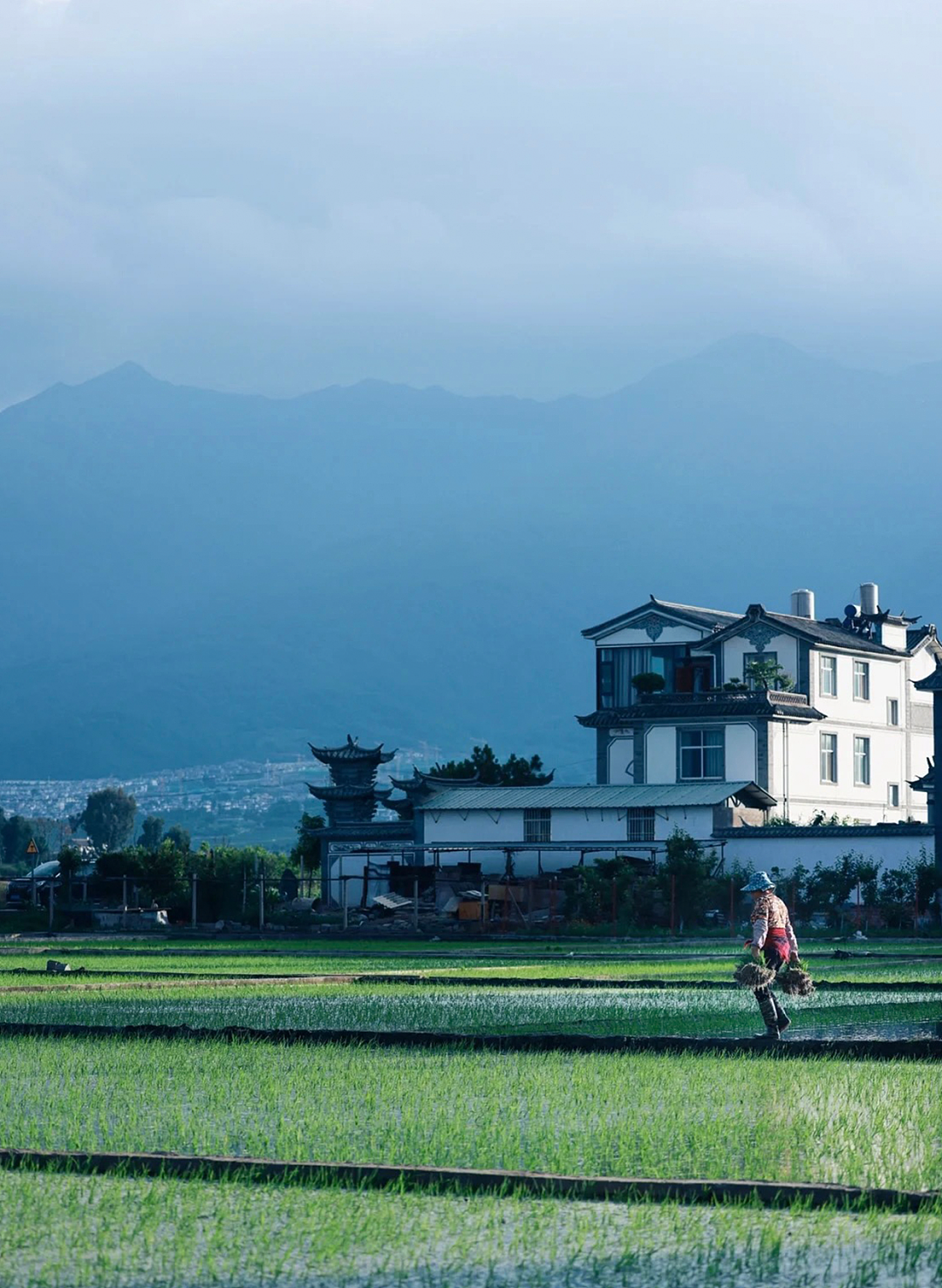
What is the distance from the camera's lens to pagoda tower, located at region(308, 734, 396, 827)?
75500mm

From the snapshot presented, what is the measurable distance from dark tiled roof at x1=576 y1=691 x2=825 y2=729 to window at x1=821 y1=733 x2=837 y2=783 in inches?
68.4

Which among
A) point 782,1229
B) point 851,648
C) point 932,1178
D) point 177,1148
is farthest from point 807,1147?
point 851,648

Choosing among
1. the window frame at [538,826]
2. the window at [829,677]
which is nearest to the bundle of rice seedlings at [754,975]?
the window frame at [538,826]

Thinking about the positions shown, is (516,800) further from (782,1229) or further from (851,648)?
(782,1229)

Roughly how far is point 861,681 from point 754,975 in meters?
57.0

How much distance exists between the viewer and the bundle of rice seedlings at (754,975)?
17.6 meters

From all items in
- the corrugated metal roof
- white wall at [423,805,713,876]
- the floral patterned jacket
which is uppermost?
the corrugated metal roof

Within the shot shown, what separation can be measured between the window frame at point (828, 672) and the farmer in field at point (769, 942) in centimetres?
5287

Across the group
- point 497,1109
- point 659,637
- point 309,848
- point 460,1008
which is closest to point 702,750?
point 659,637

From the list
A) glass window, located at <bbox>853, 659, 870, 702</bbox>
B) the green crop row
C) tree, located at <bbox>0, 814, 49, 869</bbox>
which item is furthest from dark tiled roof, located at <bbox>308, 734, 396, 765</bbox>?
tree, located at <bbox>0, 814, 49, 869</bbox>

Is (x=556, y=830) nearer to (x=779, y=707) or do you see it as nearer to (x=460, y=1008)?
(x=779, y=707)

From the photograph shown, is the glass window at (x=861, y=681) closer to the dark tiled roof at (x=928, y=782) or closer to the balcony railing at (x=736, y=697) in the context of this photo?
the balcony railing at (x=736, y=697)

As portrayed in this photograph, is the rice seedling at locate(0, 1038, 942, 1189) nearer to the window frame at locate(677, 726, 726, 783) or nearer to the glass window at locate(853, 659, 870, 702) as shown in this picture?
the window frame at locate(677, 726, 726, 783)

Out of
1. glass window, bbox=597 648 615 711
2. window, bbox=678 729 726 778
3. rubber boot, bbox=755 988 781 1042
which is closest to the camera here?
rubber boot, bbox=755 988 781 1042
